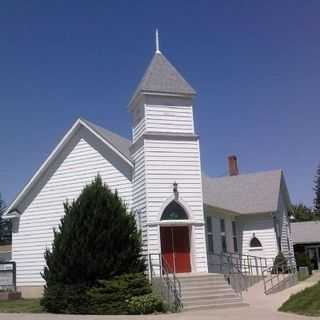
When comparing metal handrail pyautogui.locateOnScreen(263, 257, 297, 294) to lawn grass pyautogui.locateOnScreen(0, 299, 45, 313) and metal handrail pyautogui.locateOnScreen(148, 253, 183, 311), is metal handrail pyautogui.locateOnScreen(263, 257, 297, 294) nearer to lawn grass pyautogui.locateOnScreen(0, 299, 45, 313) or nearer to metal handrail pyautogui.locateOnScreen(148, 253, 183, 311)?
metal handrail pyautogui.locateOnScreen(148, 253, 183, 311)

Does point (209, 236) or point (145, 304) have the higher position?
point (209, 236)

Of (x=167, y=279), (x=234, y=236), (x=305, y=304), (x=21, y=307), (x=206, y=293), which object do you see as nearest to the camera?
(x=305, y=304)

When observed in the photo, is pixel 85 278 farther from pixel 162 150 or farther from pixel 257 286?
pixel 257 286

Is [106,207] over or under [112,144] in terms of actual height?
under

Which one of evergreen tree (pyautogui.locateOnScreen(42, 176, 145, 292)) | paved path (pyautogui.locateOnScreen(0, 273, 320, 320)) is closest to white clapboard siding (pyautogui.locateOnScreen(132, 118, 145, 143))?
evergreen tree (pyautogui.locateOnScreen(42, 176, 145, 292))

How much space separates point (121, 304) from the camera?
18.7 metres

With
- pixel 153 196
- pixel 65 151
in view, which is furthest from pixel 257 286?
pixel 65 151

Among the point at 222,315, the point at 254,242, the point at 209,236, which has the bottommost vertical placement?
the point at 222,315

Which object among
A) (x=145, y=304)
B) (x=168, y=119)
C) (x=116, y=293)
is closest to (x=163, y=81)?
(x=168, y=119)

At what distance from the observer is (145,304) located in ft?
60.2

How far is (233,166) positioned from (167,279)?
2673 centimetres

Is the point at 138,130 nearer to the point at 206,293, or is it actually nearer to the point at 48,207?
the point at 48,207

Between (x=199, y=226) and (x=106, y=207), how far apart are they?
4.86m

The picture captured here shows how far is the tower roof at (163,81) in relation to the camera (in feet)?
78.0
